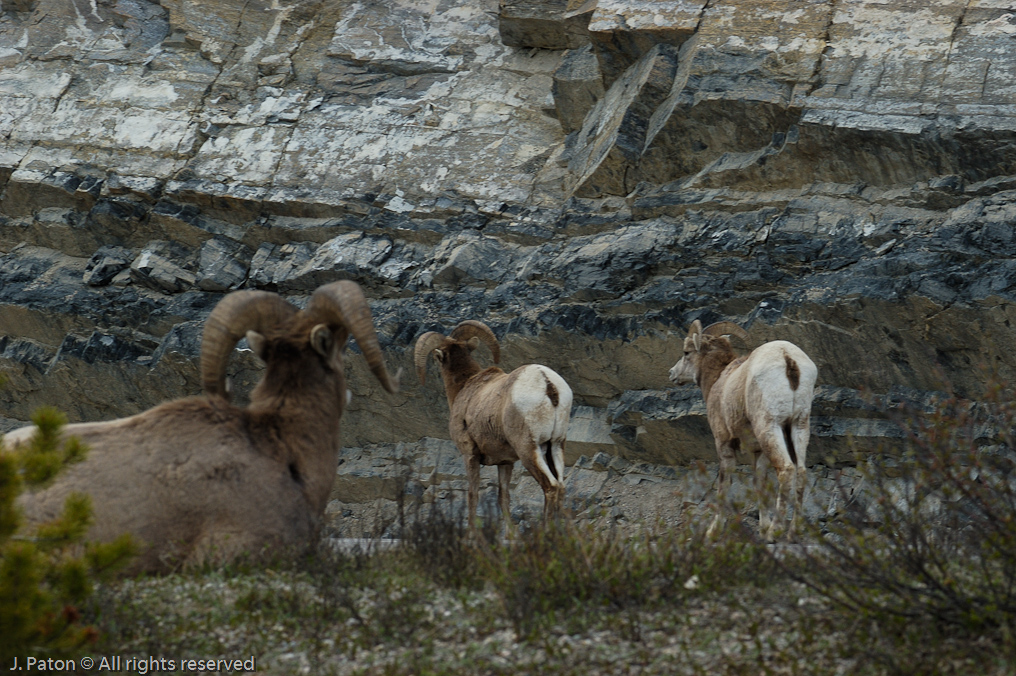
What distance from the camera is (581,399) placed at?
12.8 m

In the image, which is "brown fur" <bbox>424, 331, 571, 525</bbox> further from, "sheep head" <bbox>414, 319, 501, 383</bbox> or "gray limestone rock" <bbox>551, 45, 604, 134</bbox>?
"gray limestone rock" <bbox>551, 45, 604, 134</bbox>

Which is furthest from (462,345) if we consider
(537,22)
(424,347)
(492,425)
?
(537,22)

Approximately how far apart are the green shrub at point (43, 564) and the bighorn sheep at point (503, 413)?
427cm

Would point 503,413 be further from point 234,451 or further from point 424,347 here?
point 234,451

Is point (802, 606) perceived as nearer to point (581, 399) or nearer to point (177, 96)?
point (581, 399)

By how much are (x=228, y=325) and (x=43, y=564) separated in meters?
2.22

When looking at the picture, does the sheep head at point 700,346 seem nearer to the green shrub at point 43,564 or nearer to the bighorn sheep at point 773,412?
the bighorn sheep at point 773,412

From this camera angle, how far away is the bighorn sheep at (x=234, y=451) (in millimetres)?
5438

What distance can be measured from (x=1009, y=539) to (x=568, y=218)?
9222mm

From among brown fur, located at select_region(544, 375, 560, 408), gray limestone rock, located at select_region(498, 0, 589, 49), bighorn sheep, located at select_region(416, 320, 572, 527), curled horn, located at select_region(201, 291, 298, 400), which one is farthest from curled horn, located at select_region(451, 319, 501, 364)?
gray limestone rock, located at select_region(498, 0, 589, 49)

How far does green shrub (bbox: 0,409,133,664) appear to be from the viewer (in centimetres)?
364

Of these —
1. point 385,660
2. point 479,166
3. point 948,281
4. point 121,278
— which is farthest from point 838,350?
point 121,278

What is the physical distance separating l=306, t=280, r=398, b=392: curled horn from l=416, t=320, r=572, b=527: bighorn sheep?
2.50 meters

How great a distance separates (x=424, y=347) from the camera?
9867 millimetres
